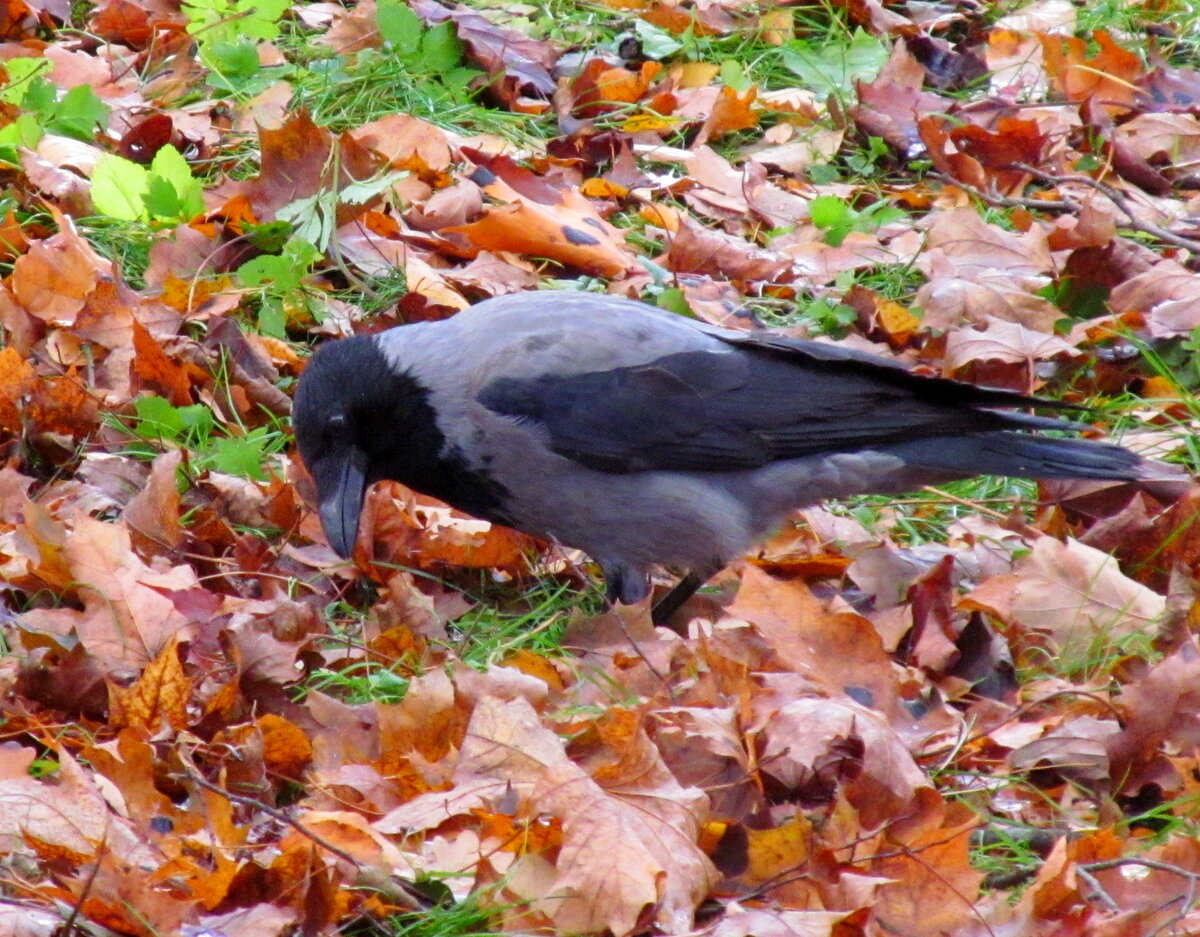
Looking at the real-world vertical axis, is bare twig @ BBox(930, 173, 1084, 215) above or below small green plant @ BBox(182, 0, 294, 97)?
below

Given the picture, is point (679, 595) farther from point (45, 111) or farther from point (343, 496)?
point (45, 111)

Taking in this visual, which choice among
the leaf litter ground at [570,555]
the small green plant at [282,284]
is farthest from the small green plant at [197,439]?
the small green plant at [282,284]

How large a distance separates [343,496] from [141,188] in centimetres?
198

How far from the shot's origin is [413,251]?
19.1 ft

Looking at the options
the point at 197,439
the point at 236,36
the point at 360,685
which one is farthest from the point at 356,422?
the point at 236,36

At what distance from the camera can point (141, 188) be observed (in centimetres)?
579

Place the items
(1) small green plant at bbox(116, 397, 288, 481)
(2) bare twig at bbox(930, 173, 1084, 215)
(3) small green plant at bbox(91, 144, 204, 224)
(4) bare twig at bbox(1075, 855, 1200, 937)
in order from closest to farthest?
(4) bare twig at bbox(1075, 855, 1200, 937)
(1) small green plant at bbox(116, 397, 288, 481)
(3) small green plant at bbox(91, 144, 204, 224)
(2) bare twig at bbox(930, 173, 1084, 215)

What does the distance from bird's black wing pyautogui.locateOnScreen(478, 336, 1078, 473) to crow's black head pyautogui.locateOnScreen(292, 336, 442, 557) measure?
226 millimetres

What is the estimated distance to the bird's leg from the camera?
4.63 metres

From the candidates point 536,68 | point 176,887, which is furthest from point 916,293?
point 176,887

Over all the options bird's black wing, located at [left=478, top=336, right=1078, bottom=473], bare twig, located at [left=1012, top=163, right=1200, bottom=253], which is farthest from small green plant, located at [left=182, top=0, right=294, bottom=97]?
bare twig, located at [left=1012, top=163, right=1200, bottom=253]

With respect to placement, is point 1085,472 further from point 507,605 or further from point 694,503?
point 507,605

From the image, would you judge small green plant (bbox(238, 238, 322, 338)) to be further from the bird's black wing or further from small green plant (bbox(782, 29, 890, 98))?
small green plant (bbox(782, 29, 890, 98))

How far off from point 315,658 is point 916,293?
2.75 m
